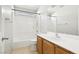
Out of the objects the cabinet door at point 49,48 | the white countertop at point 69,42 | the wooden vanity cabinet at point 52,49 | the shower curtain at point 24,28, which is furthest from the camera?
the shower curtain at point 24,28

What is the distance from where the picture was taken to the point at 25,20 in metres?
5.08

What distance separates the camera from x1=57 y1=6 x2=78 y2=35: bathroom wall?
2.12 meters

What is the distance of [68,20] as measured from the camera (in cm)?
232

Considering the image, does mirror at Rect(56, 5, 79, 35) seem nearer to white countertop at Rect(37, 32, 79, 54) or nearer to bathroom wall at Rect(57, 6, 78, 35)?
bathroom wall at Rect(57, 6, 78, 35)

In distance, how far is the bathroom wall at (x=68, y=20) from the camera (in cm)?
212

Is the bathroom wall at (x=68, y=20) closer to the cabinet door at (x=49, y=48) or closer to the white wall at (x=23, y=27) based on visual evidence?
the cabinet door at (x=49, y=48)

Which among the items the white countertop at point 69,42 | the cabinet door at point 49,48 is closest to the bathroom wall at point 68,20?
the white countertop at point 69,42

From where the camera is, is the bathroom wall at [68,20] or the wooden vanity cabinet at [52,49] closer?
the wooden vanity cabinet at [52,49]

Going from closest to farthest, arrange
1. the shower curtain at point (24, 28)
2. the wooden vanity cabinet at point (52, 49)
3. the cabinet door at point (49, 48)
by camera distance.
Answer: the wooden vanity cabinet at point (52, 49), the cabinet door at point (49, 48), the shower curtain at point (24, 28)

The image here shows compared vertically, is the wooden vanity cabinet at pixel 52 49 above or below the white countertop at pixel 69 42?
below

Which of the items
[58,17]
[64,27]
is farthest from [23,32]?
[64,27]

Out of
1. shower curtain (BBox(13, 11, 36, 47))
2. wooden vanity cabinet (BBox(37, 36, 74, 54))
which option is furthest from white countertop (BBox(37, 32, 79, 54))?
shower curtain (BBox(13, 11, 36, 47))

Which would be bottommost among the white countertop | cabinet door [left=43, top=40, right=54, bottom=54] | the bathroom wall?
cabinet door [left=43, top=40, right=54, bottom=54]
